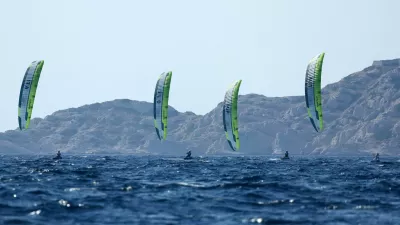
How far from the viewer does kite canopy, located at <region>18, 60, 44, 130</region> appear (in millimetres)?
75750

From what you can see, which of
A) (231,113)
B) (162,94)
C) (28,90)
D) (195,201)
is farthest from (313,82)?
(195,201)

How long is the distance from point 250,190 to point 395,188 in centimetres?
865

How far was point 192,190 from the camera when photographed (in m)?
41.9

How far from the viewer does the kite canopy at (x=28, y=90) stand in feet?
249

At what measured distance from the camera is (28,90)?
249 feet

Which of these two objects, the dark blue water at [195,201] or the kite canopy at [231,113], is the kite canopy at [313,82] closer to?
the kite canopy at [231,113]

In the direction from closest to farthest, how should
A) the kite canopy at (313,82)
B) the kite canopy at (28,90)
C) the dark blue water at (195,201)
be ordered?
the dark blue water at (195,201), the kite canopy at (28,90), the kite canopy at (313,82)

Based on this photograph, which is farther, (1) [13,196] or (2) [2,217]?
(1) [13,196]

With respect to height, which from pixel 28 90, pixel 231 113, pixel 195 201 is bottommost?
pixel 195 201

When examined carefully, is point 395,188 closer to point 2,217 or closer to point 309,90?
point 2,217

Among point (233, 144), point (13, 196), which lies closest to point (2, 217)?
point (13, 196)

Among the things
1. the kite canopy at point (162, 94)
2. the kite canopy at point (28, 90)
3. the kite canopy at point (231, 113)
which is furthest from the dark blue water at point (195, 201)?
the kite canopy at point (162, 94)

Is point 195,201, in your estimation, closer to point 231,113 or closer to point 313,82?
point 313,82

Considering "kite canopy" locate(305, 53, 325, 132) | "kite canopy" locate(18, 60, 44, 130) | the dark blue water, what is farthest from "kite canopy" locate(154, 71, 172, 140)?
the dark blue water
